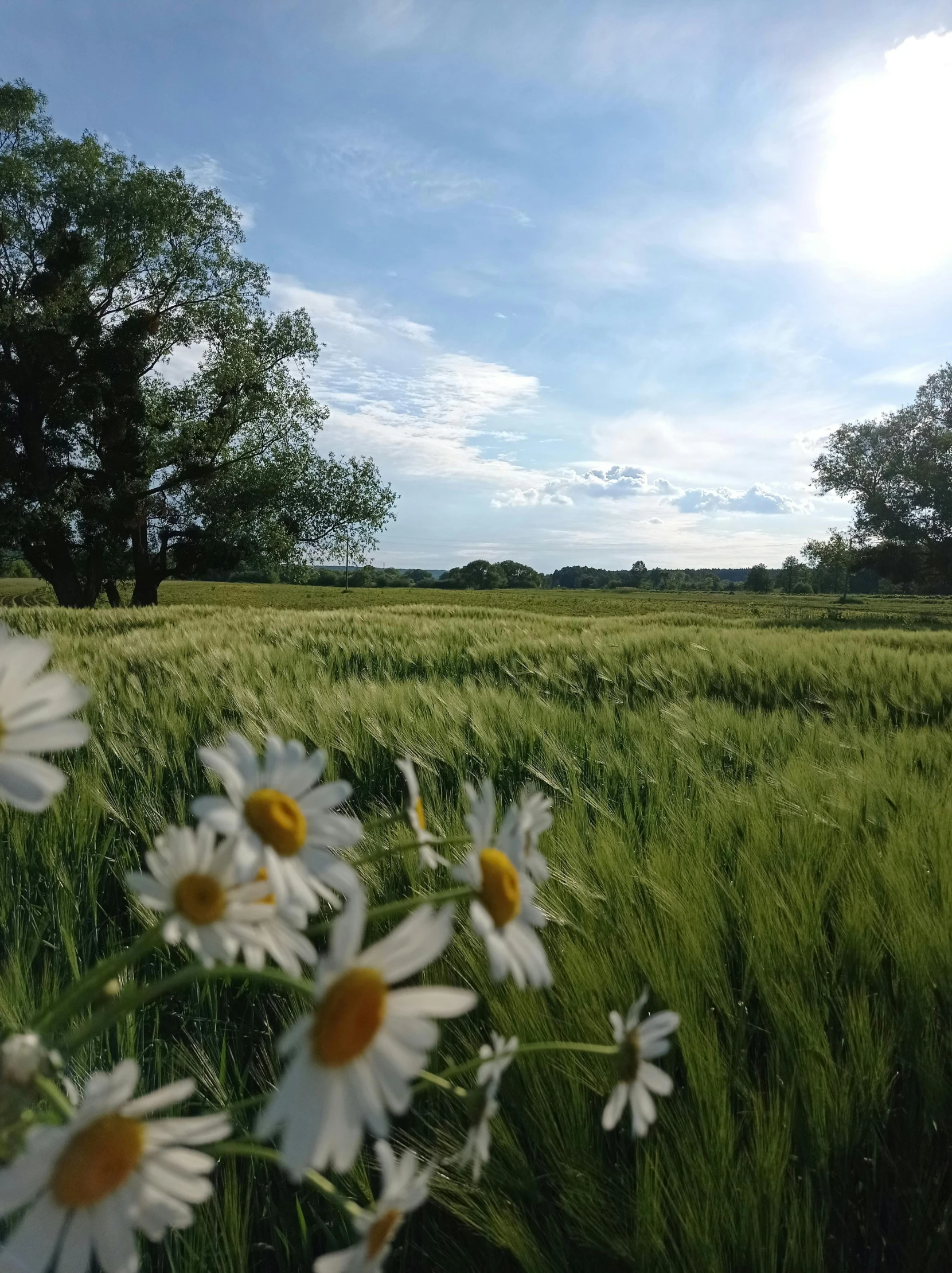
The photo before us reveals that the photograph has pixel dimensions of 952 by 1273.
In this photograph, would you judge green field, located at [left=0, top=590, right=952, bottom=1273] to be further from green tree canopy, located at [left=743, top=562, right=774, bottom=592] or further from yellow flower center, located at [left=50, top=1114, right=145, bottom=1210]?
green tree canopy, located at [left=743, top=562, right=774, bottom=592]

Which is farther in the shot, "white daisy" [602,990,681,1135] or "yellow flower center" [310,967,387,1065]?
"white daisy" [602,990,681,1135]

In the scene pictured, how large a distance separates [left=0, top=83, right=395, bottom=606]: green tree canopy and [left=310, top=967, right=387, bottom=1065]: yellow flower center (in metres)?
16.4

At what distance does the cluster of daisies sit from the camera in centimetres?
35

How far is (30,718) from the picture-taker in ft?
1.34

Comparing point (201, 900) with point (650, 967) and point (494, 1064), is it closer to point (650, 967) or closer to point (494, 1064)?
point (494, 1064)

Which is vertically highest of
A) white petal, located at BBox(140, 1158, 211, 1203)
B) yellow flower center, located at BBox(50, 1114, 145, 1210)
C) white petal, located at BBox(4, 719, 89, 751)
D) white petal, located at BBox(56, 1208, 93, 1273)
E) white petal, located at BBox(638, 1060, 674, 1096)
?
white petal, located at BBox(4, 719, 89, 751)

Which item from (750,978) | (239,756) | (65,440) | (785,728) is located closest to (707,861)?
(750,978)

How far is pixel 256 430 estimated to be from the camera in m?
19.0

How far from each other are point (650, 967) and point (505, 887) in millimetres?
696

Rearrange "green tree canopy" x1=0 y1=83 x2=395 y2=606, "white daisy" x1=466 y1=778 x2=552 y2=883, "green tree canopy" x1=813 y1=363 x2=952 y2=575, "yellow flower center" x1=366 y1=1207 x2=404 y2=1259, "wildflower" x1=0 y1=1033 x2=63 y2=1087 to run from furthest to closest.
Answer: "green tree canopy" x1=813 y1=363 x2=952 y2=575 → "green tree canopy" x1=0 y1=83 x2=395 y2=606 → "white daisy" x1=466 y1=778 x2=552 y2=883 → "yellow flower center" x1=366 y1=1207 x2=404 y2=1259 → "wildflower" x1=0 y1=1033 x2=63 y2=1087

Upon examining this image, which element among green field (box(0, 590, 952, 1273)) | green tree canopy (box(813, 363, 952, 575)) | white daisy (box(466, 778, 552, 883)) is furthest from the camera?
green tree canopy (box(813, 363, 952, 575))

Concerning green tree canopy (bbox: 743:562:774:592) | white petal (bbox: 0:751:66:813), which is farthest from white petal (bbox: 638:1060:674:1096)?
green tree canopy (bbox: 743:562:774:592)

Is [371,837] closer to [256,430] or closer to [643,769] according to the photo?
[643,769]

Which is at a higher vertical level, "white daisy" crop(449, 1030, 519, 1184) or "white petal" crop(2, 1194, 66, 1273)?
"white petal" crop(2, 1194, 66, 1273)
